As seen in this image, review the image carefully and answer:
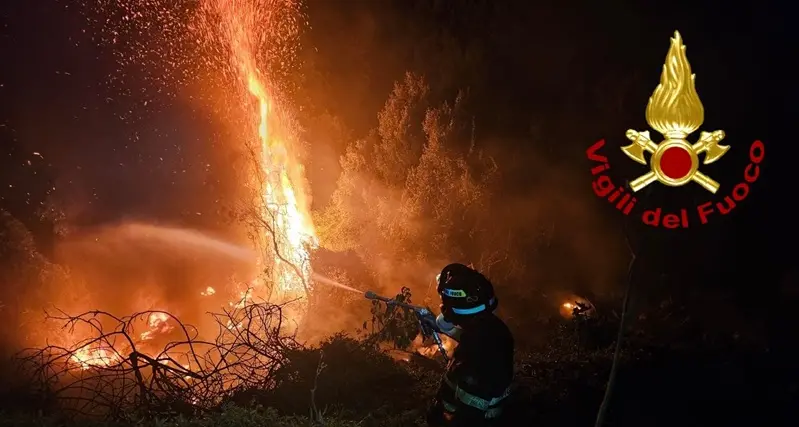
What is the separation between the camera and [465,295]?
3.83 meters

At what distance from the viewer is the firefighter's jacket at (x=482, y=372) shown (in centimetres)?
376

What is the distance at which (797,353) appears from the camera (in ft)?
21.6

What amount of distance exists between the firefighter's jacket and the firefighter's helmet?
0.31ft

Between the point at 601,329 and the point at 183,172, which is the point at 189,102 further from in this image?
the point at 601,329

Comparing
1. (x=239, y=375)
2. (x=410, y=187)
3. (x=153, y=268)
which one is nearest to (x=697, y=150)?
(x=410, y=187)

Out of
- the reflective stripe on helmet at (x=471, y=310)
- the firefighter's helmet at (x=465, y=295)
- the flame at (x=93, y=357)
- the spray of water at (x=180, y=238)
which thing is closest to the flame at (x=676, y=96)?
the firefighter's helmet at (x=465, y=295)

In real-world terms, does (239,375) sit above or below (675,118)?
below

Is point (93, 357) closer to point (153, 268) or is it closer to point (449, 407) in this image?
point (449, 407)

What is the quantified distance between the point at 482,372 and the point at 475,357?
4.7 inches

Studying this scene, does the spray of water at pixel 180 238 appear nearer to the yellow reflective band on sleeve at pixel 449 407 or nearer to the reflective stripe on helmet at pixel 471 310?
the yellow reflective band on sleeve at pixel 449 407

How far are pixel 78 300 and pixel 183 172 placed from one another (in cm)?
638

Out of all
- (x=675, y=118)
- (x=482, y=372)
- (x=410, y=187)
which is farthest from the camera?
(x=410, y=187)

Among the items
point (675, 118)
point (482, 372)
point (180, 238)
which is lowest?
point (482, 372)

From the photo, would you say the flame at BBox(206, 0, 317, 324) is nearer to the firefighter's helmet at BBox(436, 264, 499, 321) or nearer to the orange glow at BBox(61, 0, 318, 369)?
the orange glow at BBox(61, 0, 318, 369)
